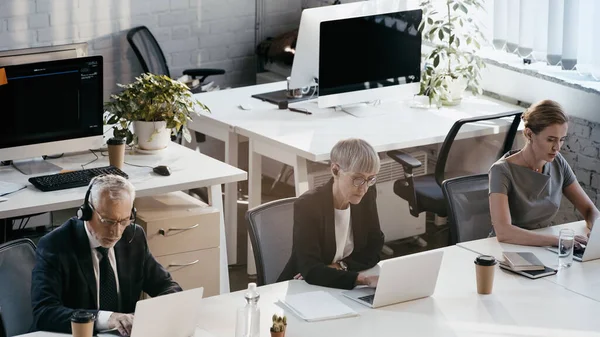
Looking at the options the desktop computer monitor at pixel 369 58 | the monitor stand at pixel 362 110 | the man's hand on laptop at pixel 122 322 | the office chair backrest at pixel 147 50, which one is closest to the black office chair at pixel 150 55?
the office chair backrest at pixel 147 50

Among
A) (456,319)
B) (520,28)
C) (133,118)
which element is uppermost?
(520,28)

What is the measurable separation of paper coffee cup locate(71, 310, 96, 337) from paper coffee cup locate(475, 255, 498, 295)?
1.27 meters

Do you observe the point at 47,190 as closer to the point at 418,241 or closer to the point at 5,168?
the point at 5,168

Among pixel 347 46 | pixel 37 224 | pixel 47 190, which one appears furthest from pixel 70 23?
pixel 47 190

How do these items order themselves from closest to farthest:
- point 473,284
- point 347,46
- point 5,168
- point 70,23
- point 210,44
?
point 473,284
point 5,168
point 347,46
point 70,23
point 210,44

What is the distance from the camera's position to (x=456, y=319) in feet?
10.3

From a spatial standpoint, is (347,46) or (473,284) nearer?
(473,284)

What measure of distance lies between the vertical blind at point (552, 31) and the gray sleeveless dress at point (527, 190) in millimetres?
1316

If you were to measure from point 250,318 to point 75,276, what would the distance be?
656 mm

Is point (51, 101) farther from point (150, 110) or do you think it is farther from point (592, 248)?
point (592, 248)

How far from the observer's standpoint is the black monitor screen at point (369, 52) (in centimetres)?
528

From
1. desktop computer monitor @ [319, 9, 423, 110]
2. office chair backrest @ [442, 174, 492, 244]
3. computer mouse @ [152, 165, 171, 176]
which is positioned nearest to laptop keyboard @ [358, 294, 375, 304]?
office chair backrest @ [442, 174, 492, 244]

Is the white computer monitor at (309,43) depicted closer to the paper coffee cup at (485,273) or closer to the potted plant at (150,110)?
the potted plant at (150,110)

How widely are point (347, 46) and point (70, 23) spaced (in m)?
1.99
